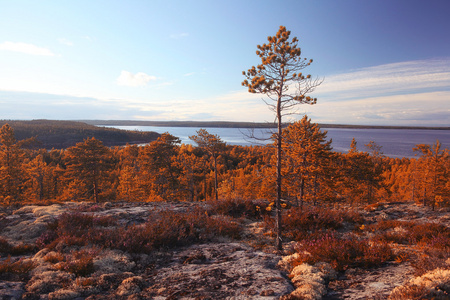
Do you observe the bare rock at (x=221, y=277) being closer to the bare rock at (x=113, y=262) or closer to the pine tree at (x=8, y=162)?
the bare rock at (x=113, y=262)

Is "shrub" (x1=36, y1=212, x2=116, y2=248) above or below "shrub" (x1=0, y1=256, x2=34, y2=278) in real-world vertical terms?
below

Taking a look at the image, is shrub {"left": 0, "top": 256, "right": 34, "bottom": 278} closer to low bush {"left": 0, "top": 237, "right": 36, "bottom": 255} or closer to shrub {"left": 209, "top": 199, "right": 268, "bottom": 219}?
low bush {"left": 0, "top": 237, "right": 36, "bottom": 255}

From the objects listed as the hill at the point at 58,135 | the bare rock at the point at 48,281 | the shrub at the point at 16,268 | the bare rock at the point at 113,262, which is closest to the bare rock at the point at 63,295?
the bare rock at the point at 48,281

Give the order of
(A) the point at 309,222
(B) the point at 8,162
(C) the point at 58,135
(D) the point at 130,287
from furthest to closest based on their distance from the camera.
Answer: (C) the point at 58,135, (B) the point at 8,162, (A) the point at 309,222, (D) the point at 130,287

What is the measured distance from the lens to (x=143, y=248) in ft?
24.8

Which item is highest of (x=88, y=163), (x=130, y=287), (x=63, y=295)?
(x=63, y=295)

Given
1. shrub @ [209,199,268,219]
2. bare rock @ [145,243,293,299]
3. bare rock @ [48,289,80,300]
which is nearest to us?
bare rock @ [48,289,80,300]

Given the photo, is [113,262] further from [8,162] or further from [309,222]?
[8,162]

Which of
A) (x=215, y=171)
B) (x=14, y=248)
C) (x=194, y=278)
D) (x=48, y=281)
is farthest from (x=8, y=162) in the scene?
(x=194, y=278)

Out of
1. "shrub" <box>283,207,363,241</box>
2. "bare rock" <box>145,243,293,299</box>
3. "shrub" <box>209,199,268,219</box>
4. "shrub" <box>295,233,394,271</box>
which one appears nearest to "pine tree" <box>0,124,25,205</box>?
"shrub" <box>209,199,268,219</box>

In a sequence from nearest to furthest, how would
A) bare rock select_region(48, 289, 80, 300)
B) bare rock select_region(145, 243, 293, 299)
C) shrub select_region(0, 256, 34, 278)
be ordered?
bare rock select_region(48, 289, 80, 300) → bare rock select_region(145, 243, 293, 299) → shrub select_region(0, 256, 34, 278)

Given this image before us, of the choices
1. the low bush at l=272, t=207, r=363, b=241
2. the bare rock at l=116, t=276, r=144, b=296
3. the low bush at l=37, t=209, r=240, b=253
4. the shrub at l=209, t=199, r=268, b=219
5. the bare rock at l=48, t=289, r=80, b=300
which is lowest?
the shrub at l=209, t=199, r=268, b=219

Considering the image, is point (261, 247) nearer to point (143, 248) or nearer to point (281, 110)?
point (143, 248)

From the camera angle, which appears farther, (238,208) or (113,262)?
(238,208)
